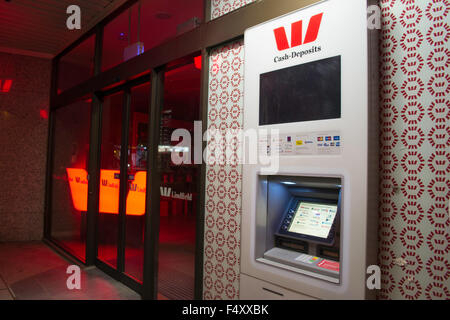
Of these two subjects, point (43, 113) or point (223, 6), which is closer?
point (223, 6)

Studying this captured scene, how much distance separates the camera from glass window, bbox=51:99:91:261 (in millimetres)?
4957

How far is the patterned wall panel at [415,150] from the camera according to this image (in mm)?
1389

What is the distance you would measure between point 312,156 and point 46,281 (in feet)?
11.9

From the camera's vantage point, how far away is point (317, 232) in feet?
5.57

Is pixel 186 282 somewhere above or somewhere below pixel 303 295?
below

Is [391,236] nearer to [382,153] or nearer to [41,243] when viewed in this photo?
[382,153]

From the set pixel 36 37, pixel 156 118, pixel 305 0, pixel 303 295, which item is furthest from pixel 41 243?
pixel 305 0

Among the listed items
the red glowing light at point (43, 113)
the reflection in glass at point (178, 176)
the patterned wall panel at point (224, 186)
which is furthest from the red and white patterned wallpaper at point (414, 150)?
the red glowing light at point (43, 113)

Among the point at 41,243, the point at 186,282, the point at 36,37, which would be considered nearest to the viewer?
the point at 186,282

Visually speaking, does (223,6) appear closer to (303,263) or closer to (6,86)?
(303,263)

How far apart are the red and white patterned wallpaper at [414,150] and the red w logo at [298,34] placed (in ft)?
1.10

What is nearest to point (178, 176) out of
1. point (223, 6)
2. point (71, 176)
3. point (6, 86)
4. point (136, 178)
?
point (136, 178)

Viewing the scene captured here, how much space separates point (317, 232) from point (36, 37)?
17.7 feet

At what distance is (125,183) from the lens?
3893 millimetres
